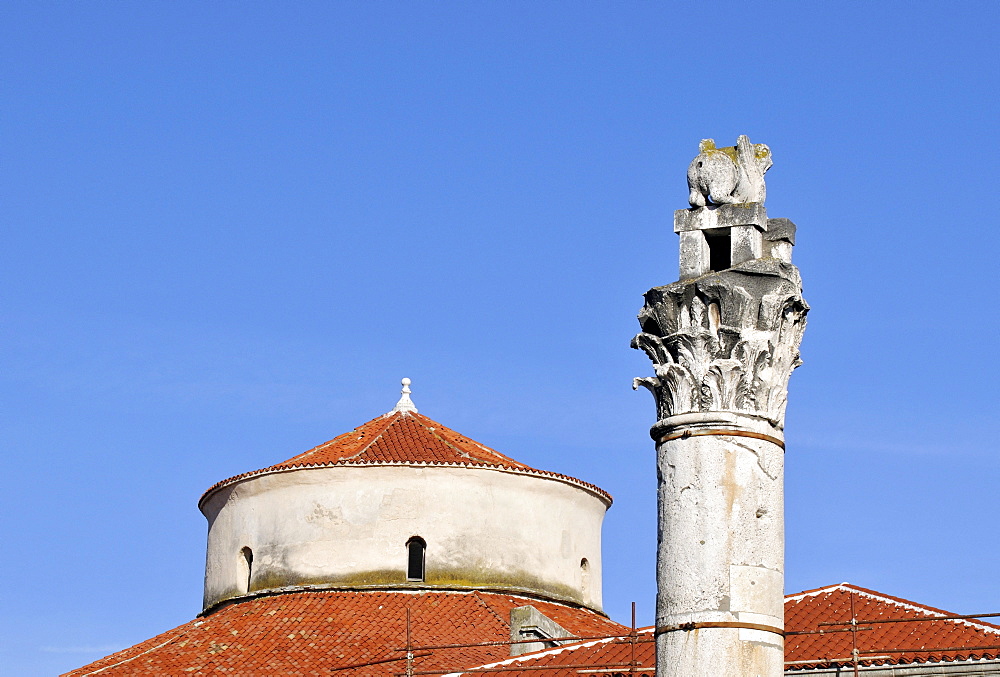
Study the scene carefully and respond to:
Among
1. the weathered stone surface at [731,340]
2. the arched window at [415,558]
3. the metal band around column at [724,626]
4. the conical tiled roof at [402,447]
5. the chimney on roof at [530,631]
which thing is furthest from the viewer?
the conical tiled roof at [402,447]

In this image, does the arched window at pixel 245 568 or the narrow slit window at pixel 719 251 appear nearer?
the narrow slit window at pixel 719 251

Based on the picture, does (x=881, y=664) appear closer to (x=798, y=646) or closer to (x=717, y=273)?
(x=798, y=646)

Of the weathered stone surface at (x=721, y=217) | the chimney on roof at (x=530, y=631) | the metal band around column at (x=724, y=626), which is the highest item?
the weathered stone surface at (x=721, y=217)

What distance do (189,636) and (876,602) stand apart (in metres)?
9.59

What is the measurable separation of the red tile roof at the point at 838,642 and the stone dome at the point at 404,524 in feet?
14.0

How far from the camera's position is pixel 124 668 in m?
26.6

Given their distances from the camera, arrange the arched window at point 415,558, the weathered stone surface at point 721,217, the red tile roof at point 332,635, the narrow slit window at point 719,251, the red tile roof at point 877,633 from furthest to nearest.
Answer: the arched window at point 415,558 < the red tile roof at point 332,635 < the red tile roof at point 877,633 < the narrow slit window at point 719,251 < the weathered stone surface at point 721,217

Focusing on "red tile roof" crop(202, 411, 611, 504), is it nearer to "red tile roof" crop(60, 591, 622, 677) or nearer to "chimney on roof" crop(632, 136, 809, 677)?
"red tile roof" crop(60, 591, 622, 677)

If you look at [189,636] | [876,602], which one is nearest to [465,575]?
[189,636]

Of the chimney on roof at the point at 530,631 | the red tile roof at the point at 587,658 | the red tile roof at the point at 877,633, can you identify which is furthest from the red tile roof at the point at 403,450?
the red tile roof at the point at 877,633

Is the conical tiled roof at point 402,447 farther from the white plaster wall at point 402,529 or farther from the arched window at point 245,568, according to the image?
the arched window at point 245,568

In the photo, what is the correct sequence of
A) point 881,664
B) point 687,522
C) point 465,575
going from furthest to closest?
point 465,575 → point 881,664 → point 687,522

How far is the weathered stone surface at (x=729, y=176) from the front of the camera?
12.4 meters

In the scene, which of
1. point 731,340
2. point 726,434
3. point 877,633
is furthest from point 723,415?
point 877,633
